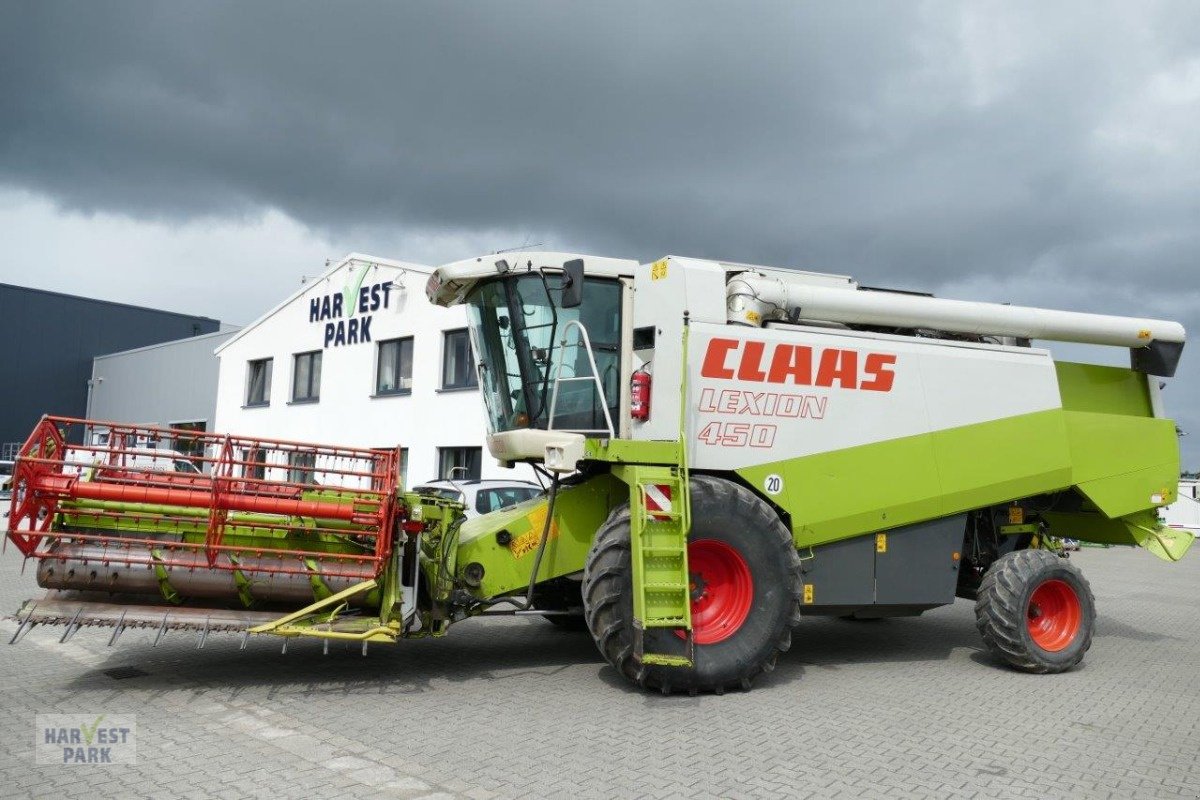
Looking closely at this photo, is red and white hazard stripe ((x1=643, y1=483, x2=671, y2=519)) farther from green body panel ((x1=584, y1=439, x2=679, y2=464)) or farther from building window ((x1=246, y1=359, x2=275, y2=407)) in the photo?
building window ((x1=246, y1=359, x2=275, y2=407))

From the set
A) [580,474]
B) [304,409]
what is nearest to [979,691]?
[580,474]

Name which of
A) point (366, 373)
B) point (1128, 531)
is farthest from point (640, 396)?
point (366, 373)

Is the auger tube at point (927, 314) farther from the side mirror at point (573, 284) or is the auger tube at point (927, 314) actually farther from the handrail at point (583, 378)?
the side mirror at point (573, 284)

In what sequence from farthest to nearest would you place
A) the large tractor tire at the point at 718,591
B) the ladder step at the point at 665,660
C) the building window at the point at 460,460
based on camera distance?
the building window at the point at 460,460, the large tractor tire at the point at 718,591, the ladder step at the point at 665,660

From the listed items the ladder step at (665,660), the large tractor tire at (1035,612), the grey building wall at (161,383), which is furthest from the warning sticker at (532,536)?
the grey building wall at (161,383)

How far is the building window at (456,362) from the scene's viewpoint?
761 inches

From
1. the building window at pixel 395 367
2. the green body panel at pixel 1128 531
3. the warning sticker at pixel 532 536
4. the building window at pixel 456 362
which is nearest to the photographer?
the warning sticker at pixel 532 536

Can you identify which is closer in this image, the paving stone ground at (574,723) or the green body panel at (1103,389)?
the paving stone ground at (574,723)

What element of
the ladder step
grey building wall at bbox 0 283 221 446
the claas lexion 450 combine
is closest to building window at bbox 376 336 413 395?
the claas lexion 450 combine

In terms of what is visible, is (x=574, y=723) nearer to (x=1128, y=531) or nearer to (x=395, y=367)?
(x=1128, y=531)

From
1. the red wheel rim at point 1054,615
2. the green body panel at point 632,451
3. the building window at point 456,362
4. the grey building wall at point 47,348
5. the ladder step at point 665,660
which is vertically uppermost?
the grey building wall at point 47,348

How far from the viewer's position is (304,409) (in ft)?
78.3

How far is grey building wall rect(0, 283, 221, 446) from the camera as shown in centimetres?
3791

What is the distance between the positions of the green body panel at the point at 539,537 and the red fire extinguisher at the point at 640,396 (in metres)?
0.58
